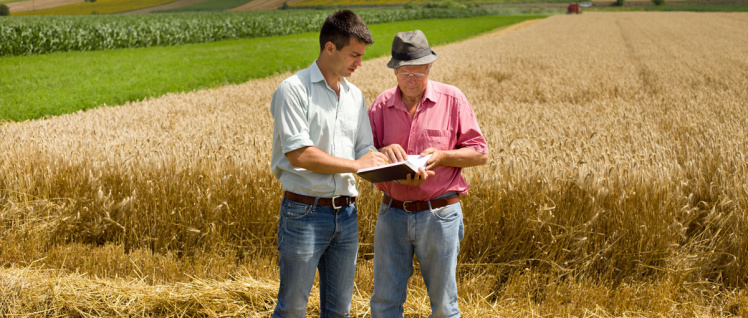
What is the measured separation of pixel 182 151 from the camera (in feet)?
19.7

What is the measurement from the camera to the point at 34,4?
113 metres

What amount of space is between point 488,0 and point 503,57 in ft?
430

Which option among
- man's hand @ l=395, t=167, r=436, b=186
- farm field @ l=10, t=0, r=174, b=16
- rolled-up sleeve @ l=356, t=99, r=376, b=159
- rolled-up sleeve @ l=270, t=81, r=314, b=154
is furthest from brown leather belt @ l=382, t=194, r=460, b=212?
farm field @ l=10, t=0, r=174, b=16

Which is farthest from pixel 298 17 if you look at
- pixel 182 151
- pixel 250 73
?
pixel 182 151

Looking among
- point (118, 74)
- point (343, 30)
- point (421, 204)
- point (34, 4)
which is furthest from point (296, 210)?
point (34, 4)

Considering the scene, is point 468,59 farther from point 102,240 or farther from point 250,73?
point 102,240

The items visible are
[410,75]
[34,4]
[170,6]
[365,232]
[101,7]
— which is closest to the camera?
[410,75]

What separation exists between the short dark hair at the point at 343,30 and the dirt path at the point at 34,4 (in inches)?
4634

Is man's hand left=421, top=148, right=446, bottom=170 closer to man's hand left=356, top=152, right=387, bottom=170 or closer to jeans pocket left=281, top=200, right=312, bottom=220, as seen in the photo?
man's hand left=356, top=152, right=387, bottom=170

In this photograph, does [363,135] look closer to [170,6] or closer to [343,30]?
[343,30]

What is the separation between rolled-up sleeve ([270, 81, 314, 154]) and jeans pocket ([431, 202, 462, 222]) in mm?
790

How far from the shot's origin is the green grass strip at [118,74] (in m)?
14.6

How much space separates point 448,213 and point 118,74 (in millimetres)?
19691

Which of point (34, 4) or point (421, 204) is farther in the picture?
point (34, 4)
